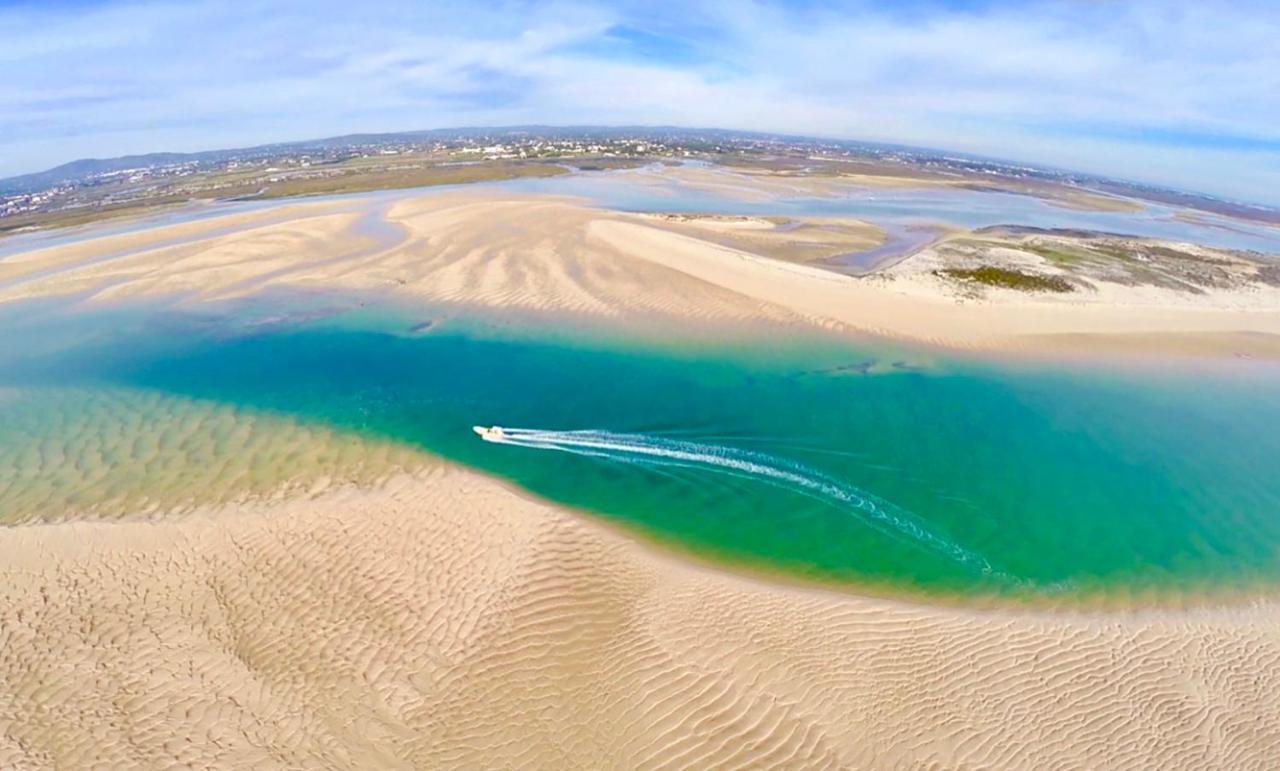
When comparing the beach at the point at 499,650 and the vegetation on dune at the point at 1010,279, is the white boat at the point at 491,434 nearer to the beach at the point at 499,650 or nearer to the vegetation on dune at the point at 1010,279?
the beach at the point at 499,650

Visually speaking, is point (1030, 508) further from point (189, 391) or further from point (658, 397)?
point (189, 391)

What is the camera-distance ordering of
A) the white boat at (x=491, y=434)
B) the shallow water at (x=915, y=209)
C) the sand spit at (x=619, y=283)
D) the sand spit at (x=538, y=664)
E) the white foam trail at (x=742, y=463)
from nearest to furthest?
the sand spit at (x=538, y=664) → the white foam trail at (x=742, y=463) → the white boat at (x=491, y=434) → the sand spit at (x=619, y=283) → the shallow water at (x=915, y=209)

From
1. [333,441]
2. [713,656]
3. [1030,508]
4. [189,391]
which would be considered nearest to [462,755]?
[713,656]

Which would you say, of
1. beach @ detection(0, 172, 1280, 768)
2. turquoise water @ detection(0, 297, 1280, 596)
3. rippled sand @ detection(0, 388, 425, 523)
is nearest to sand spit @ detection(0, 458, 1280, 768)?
beach @ detection(0, 172, 1280, 768)

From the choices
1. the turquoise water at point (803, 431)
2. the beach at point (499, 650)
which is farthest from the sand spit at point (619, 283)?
the beach at point (499, 650)

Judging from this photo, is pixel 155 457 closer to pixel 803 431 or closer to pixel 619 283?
pixel 803 431

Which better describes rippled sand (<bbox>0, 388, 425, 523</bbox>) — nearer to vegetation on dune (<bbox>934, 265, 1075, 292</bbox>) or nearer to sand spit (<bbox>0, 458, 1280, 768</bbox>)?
sand spit (<bbox>0, 458, 1280, 768</bbox>)
